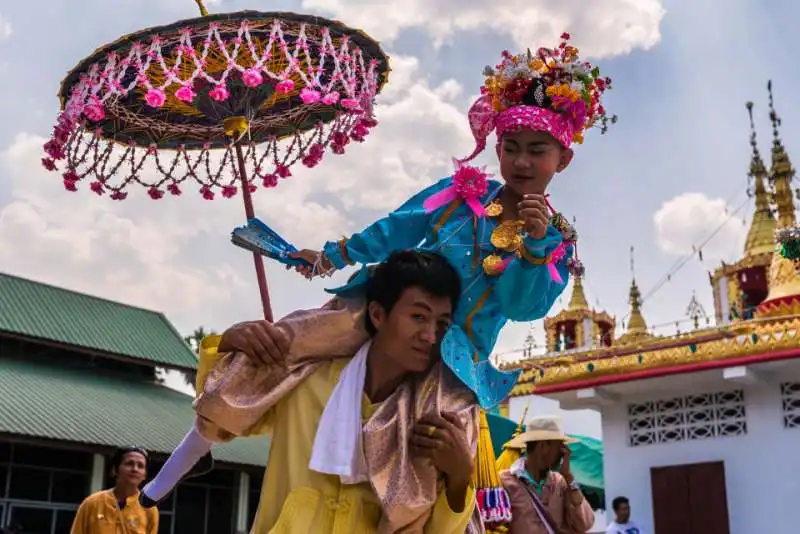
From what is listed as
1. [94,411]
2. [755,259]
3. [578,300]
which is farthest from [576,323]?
[94,411]

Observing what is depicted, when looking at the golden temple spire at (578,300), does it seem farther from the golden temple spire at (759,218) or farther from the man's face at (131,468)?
the man's face at (131,468)

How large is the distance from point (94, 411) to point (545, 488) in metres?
13.8

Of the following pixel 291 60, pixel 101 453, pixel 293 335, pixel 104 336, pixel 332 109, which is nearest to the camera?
pixel 293 335

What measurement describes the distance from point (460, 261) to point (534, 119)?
1.85ft

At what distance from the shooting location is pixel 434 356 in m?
3.01

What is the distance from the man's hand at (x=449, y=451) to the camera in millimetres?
2645

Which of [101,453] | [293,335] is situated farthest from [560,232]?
[101,453]

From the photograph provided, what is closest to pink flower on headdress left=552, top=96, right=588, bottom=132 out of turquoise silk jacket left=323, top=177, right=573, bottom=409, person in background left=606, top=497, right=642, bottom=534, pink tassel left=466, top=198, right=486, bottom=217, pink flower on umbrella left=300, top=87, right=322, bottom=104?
turquoise silk jacket left=323, top=177, right=573, bottom=409

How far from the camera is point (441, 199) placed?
135 inches

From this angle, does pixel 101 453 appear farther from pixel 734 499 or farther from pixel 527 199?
pixel 527 199

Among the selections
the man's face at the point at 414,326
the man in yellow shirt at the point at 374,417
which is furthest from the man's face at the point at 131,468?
the man's face at the point at 414,326

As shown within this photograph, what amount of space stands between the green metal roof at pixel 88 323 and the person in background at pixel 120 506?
14.6m

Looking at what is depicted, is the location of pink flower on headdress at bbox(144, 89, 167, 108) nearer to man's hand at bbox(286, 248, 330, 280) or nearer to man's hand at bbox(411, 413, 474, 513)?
man's hand at bbox(286, 248, 330, 280)

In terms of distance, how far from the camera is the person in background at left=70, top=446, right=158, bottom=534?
6.28 metres
